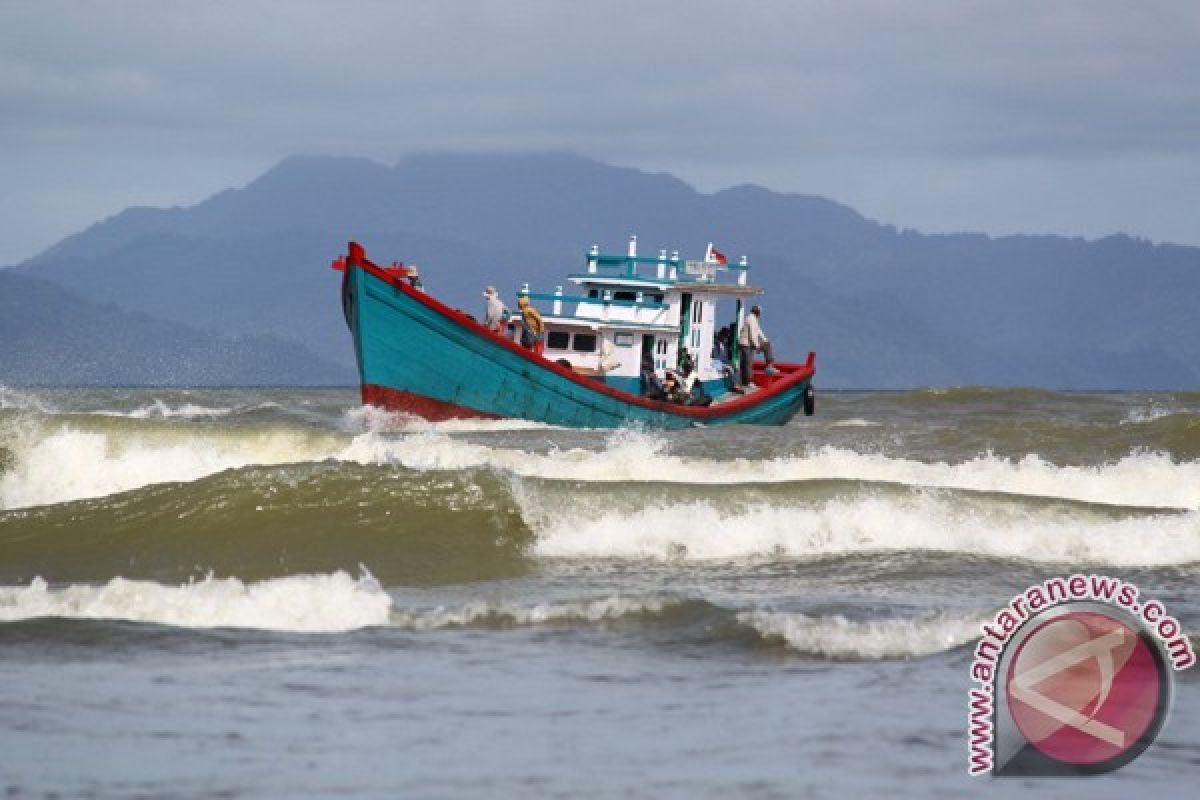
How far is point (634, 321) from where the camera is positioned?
1185 inches

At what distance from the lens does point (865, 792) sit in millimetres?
7363

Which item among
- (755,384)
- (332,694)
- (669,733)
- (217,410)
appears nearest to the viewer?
(669,733)

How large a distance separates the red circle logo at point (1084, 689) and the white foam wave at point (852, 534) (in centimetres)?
488

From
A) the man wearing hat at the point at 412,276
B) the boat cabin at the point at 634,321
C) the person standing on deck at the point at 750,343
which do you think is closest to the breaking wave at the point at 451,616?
the man wearing hat at the point at 412,276

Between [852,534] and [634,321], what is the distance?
571 inches

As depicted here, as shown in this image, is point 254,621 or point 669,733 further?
point 254,621

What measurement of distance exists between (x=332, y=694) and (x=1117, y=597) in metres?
5.56

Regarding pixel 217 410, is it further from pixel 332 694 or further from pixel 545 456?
pixel 332 694

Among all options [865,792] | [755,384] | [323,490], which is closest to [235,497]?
[323,490]

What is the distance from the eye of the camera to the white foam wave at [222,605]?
1081cm

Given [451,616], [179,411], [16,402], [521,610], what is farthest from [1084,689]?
[179,411]

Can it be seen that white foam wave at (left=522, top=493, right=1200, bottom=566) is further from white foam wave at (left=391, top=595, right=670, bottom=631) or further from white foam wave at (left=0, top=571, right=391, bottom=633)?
white foam wave at (left=0, top=571, right=391, bottom=633)

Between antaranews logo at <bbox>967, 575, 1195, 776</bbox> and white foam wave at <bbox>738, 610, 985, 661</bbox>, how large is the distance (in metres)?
0.23

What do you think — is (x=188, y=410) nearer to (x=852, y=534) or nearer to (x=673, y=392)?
(x=673, y=392)
